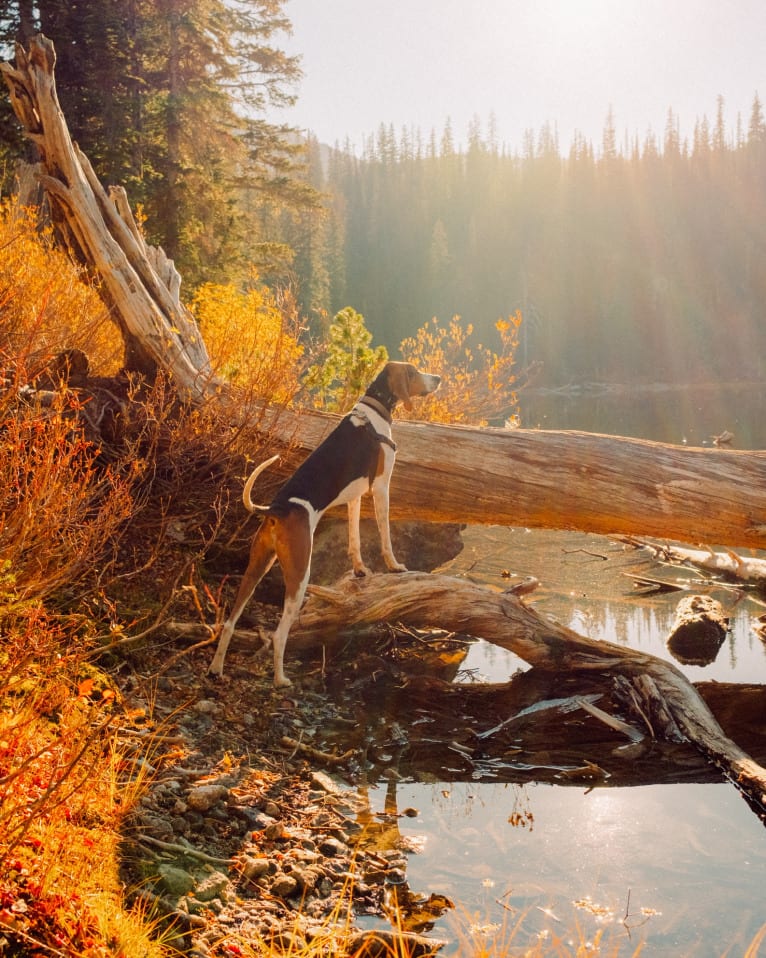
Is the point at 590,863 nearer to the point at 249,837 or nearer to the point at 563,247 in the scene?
the point at 249,837

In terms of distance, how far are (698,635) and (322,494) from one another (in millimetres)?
4227

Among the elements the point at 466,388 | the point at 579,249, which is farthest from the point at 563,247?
the point at 466,388

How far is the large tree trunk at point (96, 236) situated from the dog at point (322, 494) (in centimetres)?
197

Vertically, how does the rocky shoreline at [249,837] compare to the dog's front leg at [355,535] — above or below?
below

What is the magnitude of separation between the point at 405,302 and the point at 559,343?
56.9 feet

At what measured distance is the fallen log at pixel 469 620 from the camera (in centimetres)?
562

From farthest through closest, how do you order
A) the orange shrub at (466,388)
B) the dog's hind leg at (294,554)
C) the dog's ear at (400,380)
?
the orange shrub at (466,388), the dog's ear at (400,380), the dog's hind leg at (294,554)

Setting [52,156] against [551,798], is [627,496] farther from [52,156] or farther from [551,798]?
[52,156]

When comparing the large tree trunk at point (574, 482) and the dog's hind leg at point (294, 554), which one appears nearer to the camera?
the dog's hind leg at point (294, 554)

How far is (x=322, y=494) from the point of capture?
5297 mm


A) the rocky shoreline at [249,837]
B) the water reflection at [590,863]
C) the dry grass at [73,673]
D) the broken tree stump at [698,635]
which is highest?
the dry grass at [73,673]

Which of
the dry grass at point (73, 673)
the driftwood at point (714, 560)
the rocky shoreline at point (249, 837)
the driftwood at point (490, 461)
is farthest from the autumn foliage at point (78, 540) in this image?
the driftwood at point (714, 560)

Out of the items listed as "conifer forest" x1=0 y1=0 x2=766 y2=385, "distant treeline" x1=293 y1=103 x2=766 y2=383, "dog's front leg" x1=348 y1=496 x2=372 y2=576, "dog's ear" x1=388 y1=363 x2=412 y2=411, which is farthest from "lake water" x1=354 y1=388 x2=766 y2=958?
"distant treeline" x1=293 y1=103 x2=766 y2=383

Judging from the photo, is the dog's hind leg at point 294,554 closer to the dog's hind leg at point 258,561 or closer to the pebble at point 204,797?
the dog's hind leg at point 258,561
